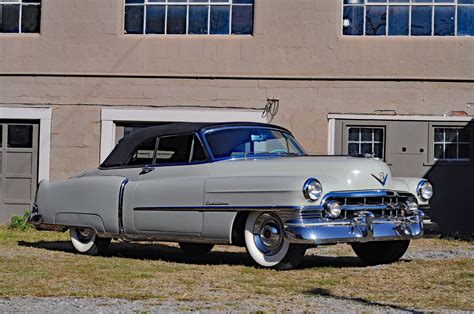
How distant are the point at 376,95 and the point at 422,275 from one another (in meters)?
6.78

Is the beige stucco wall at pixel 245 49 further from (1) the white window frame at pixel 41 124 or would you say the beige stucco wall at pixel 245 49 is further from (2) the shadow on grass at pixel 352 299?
(2) the shadow on grass at pixel 352 299

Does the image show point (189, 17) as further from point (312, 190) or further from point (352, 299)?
point (352, 299)

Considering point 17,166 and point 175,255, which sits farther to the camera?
point 17,166

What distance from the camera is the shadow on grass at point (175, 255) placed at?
9992 mm

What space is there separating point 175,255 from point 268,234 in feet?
7.12

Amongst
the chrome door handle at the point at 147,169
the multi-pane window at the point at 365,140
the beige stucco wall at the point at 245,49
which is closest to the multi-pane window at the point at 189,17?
the beige stucco wall at the point at 245,49

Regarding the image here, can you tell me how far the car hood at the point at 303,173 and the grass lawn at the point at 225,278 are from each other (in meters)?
0.80

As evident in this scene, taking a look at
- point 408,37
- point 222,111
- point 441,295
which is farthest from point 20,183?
point 441,295

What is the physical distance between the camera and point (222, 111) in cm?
1552

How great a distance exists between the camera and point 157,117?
51.5 feet

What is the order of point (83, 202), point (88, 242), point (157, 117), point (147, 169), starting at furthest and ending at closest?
point (157, 117)
point (88, 242)
point (83, 202)
point (147, 169)

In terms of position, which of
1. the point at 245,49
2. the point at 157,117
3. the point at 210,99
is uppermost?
the point at 245,49

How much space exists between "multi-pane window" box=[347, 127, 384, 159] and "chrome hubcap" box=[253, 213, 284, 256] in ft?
21.0

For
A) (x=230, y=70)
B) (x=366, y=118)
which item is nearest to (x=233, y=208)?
(x=366, y=118)
